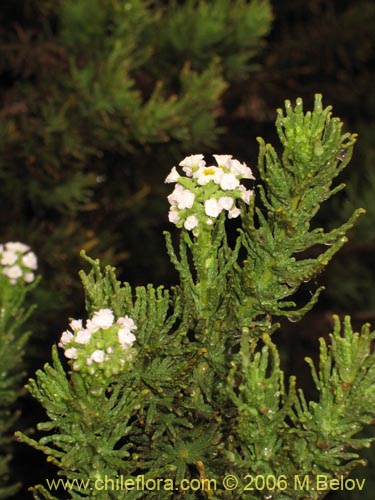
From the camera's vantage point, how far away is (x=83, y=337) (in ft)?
1.23

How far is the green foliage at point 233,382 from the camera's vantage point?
0.36 m

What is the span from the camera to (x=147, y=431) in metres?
0.41

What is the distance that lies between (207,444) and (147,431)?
0.04m

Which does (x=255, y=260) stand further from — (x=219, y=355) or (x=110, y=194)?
(x=110, y=194)

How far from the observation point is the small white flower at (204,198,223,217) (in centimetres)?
40

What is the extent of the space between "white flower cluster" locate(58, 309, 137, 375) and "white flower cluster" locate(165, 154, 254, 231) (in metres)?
0.07

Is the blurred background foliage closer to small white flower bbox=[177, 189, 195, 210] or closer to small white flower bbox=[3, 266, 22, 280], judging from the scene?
small white flower bbox=[3, 266, 22, 280]

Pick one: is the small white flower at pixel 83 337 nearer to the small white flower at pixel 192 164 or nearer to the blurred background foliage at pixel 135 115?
the small white flower at pixel 192 164

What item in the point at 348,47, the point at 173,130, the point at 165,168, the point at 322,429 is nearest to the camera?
the point at 322,429

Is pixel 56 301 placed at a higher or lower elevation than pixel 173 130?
lower

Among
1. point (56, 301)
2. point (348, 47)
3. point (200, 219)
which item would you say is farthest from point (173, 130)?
point (200, 219)

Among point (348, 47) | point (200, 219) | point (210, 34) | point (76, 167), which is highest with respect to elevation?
point (348, 47)

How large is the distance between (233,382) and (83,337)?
8 cm

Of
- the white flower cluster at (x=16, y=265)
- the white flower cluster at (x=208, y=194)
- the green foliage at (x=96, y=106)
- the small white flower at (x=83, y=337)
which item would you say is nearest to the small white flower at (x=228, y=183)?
the white flower cluster at (x=208, y=194)
